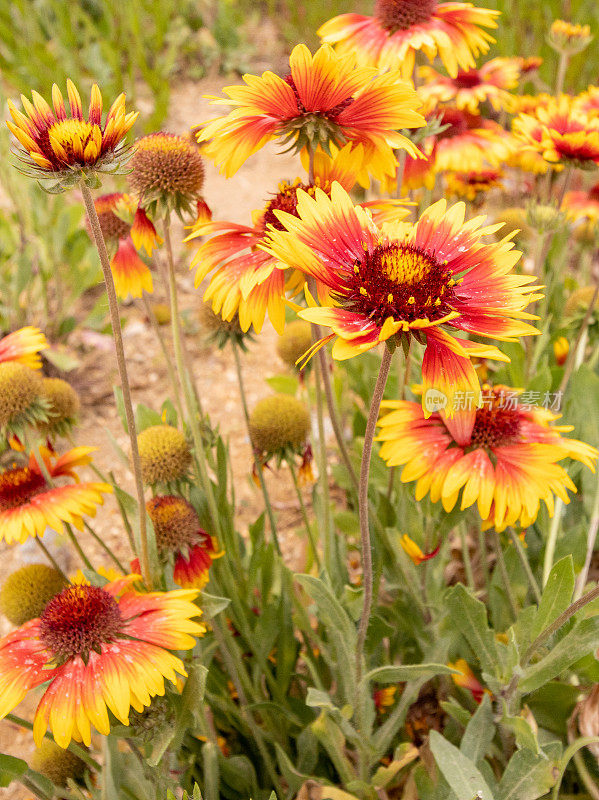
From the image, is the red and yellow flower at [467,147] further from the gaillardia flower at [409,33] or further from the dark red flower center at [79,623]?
the dark red flower center at [79,623]

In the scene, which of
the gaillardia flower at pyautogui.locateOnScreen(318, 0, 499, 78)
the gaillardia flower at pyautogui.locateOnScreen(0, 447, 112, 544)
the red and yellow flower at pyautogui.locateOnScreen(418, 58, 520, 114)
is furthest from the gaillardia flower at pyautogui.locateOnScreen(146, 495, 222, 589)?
the red and yellow flower at pyautogui.locateOnScreen(418, 58, 520, 114)

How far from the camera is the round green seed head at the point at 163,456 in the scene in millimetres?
1226

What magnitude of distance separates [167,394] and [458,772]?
6.49ft

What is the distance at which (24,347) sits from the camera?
1.21 meters

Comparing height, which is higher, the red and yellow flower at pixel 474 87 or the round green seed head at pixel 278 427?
the red and yellow flower at pixel 474 87

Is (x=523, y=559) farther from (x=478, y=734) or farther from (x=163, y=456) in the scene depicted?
(x=163, y=456)

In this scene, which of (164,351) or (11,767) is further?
(164,351)

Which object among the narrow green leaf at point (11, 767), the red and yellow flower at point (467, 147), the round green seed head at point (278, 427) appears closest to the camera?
the narrow green leaf at point (11, 767)

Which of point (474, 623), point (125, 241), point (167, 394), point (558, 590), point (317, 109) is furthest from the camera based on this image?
point (167, 394)

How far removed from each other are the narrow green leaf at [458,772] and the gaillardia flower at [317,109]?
87cm

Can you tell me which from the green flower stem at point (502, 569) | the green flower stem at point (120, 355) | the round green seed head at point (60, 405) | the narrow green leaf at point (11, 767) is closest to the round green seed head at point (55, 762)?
the narrow green leaf at point (11, 767)

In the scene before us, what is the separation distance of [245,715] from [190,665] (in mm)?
376

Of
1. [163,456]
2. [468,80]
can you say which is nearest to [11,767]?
[163,456]

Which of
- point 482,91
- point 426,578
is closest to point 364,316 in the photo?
point 426,578
